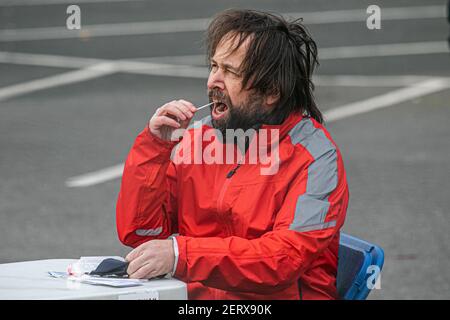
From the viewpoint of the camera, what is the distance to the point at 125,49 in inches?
562

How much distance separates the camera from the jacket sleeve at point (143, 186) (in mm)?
4535

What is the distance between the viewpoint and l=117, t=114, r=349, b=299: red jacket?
163 inches

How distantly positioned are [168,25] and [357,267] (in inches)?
452

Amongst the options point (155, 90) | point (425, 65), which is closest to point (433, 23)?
point (425, 65)

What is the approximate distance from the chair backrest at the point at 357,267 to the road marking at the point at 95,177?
498 cm

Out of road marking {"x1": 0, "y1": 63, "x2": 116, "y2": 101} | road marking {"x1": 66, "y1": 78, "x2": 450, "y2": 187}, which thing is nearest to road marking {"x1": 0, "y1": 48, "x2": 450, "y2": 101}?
road marking {"x1": 0, "y1": 63, "x2": 116, "y2": 101}

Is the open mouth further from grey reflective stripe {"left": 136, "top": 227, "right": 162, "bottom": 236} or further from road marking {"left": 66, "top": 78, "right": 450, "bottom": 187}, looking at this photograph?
road marking {"left": 66, "top": 78, "right": 450, "bottom": 187}

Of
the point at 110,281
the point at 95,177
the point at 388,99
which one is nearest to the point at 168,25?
the point at 388,99

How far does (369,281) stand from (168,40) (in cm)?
1060

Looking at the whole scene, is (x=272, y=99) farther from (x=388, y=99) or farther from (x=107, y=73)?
(x=107, y=73)

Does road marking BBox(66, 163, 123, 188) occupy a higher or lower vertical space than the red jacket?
lower

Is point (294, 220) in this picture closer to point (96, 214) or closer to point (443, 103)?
point (96, 214)

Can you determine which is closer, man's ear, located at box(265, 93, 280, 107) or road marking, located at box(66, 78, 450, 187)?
man's ear, located at box(265, 93, 280, 107)
